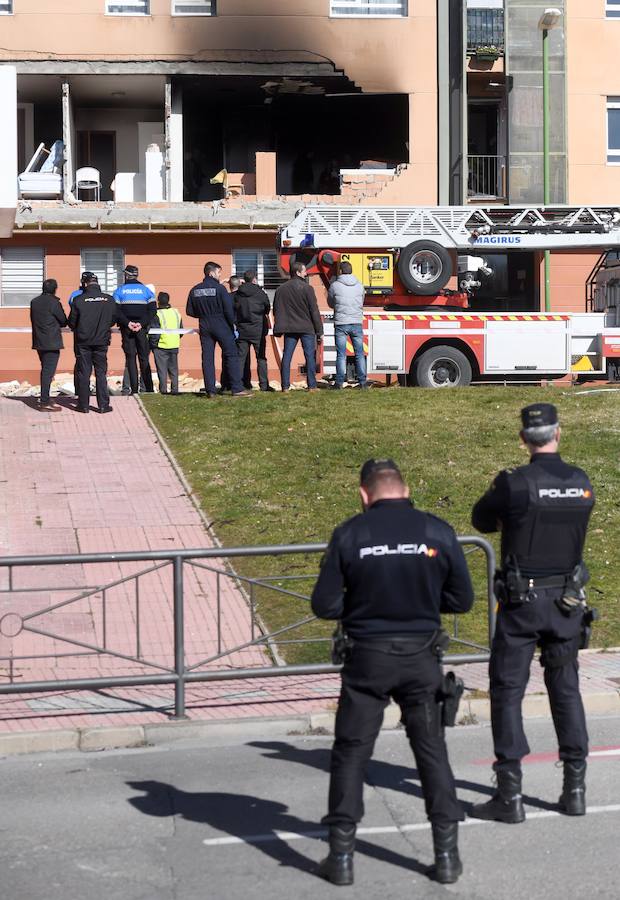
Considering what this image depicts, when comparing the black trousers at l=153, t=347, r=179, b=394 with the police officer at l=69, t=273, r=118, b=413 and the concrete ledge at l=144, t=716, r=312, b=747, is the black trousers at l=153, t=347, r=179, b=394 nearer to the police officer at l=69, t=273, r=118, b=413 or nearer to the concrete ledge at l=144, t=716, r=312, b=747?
the police officer at l=69, t=273, r=118, b=413

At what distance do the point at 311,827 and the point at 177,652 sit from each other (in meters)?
2.39

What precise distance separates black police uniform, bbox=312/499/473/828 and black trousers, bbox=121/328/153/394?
577 inches

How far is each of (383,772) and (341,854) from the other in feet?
5.74

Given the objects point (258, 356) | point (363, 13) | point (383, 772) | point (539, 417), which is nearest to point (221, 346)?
point (258, 356)

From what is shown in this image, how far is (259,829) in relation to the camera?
6488 mm

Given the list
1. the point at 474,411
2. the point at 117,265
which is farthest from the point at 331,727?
the point at 117,265

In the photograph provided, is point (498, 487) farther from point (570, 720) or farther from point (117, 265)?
point (117, 265)

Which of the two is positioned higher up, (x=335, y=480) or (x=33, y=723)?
(x=335, y=480)

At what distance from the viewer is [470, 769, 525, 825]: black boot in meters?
6.50

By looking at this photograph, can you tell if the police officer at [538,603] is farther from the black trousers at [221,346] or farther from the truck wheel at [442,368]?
the truck wheel at [442,368]

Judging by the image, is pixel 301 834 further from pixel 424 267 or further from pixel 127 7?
pixel 127 7

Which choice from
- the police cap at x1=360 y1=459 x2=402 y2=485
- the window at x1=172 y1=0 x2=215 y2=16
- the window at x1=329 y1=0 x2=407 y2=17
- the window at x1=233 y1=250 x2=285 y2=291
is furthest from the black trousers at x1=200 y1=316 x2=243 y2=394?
the window at x1=329 y1=0 x2=407 y2=17

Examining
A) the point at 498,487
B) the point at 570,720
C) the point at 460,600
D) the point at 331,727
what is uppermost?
the point at 498,487

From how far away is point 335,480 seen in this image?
48.8 ft
